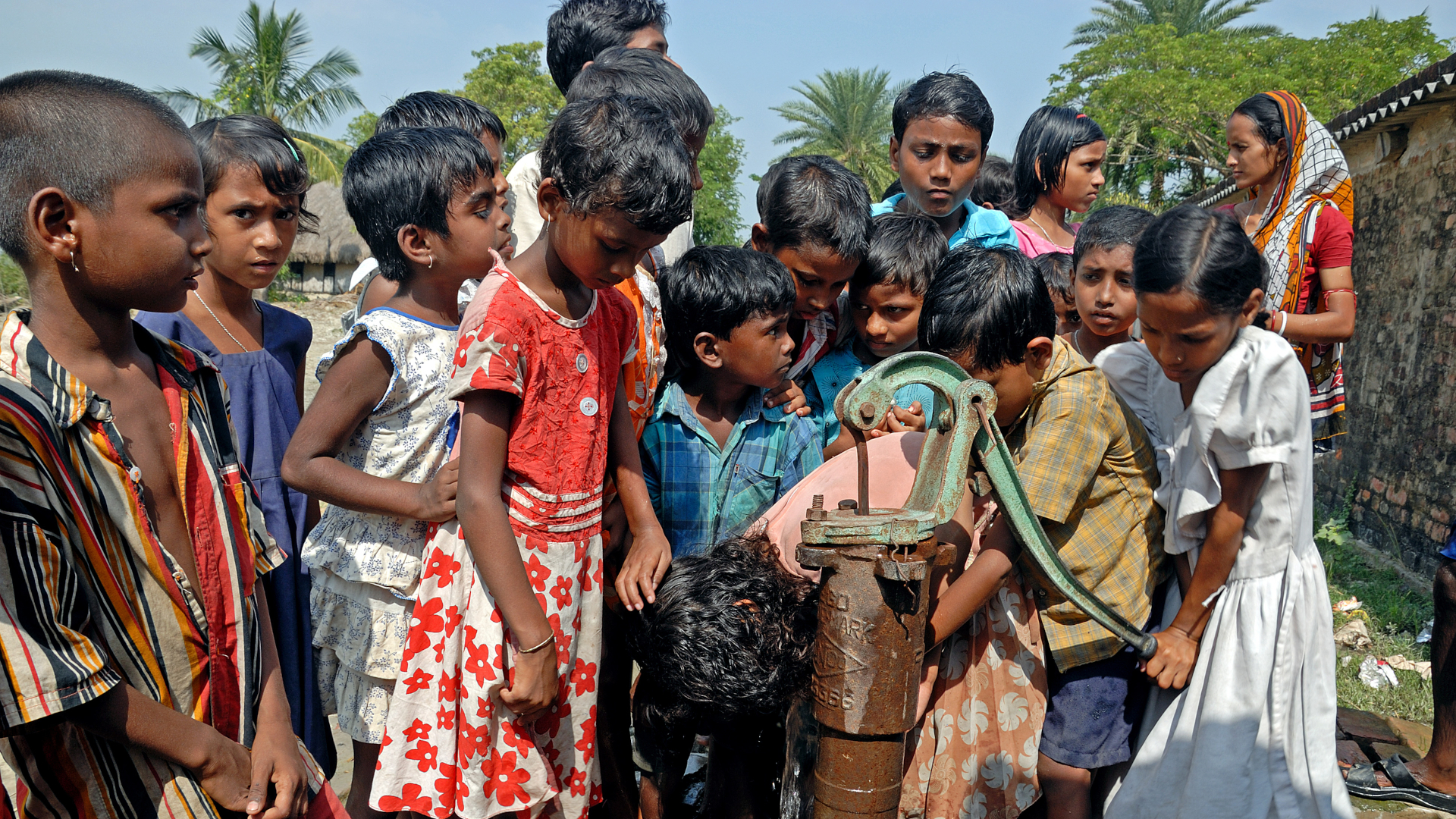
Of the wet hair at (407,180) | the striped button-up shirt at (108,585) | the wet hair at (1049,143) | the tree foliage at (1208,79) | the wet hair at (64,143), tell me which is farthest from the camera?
the tree foliage at (1208,79)

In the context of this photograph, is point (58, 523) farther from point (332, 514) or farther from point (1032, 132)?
point (1032, 132)

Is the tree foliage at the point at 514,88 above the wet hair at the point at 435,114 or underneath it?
above

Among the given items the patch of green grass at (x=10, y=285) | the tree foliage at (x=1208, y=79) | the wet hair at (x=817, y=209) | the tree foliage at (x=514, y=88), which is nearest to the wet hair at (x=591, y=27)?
the wet hair at (x=817, y=209)

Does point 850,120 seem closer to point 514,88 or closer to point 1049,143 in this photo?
point 514,88

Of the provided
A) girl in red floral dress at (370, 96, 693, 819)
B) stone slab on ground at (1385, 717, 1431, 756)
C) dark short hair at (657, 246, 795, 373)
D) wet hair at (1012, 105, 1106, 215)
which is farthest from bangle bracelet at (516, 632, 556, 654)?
stone slab on ground at (1385, 717, 1431, 756)

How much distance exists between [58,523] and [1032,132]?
3.73 m

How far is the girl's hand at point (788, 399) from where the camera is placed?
248 cm

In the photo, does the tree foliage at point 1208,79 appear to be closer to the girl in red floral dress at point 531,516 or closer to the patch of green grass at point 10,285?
the girl in red floral dress at point 531,516

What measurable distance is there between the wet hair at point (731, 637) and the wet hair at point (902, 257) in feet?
3.52

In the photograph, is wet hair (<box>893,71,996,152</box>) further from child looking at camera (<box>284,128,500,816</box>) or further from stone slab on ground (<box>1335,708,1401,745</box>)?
stone slab on ground (<box>1335,708,1401,745</box>)

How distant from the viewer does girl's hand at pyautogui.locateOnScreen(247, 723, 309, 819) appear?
1489 millimetres

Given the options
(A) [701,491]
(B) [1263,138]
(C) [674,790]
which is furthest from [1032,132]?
(C) [674,790]

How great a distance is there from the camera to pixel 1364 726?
3.54 metres

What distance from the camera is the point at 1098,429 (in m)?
1.92
